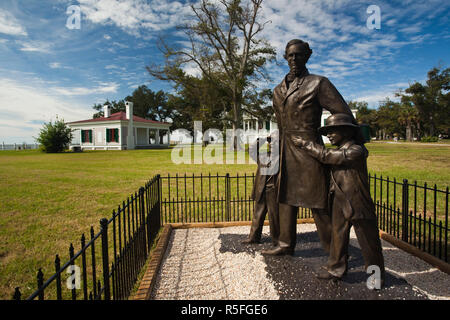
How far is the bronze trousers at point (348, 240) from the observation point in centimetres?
296

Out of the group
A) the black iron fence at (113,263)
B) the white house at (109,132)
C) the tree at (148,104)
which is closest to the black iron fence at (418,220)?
the black iron fence at (113,263)

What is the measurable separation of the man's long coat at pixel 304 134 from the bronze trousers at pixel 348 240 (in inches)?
13.9

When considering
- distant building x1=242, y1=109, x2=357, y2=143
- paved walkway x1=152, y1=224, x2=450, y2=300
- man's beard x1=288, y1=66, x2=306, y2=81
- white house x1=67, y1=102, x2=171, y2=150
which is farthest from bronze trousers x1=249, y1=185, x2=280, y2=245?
white house x1=67, y1=102, x2=171, y2=150

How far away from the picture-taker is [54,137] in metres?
28.6

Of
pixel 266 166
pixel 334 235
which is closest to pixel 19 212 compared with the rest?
pixel 266 166

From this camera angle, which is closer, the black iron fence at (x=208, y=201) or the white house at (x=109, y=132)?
the black iron fence at (x=208, y=201)

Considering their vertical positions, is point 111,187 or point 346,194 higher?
point 346,194

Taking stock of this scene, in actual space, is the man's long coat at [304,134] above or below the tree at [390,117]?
below

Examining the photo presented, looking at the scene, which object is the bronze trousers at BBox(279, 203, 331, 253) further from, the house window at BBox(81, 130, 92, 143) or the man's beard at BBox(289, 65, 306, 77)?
the house window at BBox(81, 130, 92, 143)

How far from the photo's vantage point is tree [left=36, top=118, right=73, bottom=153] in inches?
1114

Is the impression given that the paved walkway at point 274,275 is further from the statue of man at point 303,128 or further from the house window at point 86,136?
the house window at point 86,136
